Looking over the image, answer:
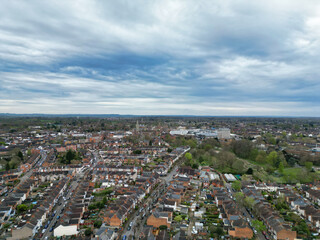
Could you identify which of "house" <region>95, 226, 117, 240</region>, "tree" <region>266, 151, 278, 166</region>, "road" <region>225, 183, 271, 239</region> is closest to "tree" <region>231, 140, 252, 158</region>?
"tree" <region>266, 151, 278, 166</region>

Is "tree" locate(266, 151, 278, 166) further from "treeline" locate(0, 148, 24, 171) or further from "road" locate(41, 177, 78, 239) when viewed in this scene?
"treeline" locate(0, 148, 24, 171)

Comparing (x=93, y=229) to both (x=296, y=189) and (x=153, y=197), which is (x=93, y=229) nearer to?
(x=153, y=197)

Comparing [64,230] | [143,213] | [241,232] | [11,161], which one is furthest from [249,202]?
[11,161]

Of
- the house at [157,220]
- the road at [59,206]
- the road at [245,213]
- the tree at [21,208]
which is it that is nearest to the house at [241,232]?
the road at [245,213]

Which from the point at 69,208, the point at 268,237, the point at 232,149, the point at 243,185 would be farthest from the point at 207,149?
the point at 69,208

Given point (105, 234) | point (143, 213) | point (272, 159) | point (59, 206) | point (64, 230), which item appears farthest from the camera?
point (272, 159)

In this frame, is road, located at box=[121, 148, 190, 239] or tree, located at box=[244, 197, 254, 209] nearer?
road, located at box=[121, 148, 190, 239]

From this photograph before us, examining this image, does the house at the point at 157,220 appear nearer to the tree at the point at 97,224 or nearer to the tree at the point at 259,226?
the tree at the point at 97,224

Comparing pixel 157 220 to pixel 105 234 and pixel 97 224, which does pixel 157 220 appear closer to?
pixel 105 234

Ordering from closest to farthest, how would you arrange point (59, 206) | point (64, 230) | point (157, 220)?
point (64, 230), point (157, 220), point (59, 206)

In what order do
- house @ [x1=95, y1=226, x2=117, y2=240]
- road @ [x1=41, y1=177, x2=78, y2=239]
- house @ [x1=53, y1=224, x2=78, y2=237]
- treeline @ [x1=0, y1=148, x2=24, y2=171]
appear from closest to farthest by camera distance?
house @ [x1=95, y1=226, x2=117, y2=240]
house @ [x1=53, y1=224, x2=78, y2=237]
road @ [x1=41, y1=177, x2=78, y2=239]
treeline @ [x1=0, y1=148, x2=24, y2=171]

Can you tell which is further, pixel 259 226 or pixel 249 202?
pixel 249 202
